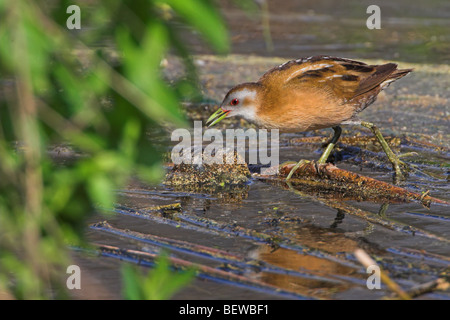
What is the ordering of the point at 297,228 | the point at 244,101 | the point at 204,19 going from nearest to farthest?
the point at 204,19, the point at 297,228, the point at 244,101

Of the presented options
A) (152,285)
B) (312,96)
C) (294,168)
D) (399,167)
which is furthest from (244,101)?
(152,285)

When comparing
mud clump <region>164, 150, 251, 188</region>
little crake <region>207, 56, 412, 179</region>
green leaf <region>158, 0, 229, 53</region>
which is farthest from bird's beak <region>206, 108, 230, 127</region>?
green leaf <region>158, 0, 229, 53</region>

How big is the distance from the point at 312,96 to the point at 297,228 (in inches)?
55.6

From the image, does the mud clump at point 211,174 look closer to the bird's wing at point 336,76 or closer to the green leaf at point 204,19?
the bird's wing at point 336,76

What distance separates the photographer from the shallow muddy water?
3553 millimetres

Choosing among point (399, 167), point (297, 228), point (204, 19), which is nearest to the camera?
point (204, 19)

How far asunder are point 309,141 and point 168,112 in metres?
4.91

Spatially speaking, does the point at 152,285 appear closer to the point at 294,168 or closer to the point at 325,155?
the point at 294,168

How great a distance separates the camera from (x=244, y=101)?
5645 mm

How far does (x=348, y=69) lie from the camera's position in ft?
18.9

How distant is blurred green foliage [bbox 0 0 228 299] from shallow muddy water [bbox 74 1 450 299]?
176 cm

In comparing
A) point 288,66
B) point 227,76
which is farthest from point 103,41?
point 227,76

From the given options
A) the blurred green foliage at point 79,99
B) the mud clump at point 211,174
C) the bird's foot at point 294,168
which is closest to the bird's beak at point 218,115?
the mud clump at point 211,174

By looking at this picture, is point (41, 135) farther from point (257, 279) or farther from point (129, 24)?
point (257, 279)
